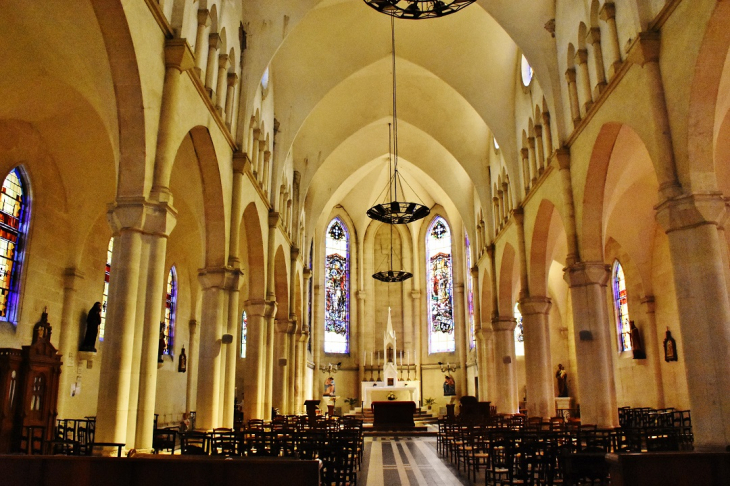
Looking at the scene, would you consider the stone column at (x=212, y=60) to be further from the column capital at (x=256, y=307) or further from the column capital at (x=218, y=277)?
the column capital at (x=256, y=307)

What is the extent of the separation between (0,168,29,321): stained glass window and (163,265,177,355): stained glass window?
379 inches

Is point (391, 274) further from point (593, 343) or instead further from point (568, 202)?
point (593, 343)

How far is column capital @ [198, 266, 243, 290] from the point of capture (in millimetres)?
16891

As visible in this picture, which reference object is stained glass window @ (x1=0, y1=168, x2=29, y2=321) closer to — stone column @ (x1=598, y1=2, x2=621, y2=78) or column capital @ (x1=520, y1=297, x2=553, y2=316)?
stone column @ (x1=598, y1=2, x2=621, y2=78)

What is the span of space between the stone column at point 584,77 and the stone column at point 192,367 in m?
20.4

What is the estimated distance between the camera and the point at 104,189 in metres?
19.4

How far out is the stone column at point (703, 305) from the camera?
10.5 m

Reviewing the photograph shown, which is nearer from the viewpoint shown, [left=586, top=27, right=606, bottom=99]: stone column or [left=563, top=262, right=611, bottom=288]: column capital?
[left=586, top=27, right=606, bottom=99]: stone column

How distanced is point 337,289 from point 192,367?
49.1ft

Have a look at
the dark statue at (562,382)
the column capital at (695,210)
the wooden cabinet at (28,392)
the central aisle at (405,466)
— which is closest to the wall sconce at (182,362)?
the central aisle at (405,466)

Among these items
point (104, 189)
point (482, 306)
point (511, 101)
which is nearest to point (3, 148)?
point (104, 189)

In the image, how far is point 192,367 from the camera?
94.3 feet

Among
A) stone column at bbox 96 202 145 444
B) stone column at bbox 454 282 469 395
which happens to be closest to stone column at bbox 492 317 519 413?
stone column at bbox 454 282 469 395

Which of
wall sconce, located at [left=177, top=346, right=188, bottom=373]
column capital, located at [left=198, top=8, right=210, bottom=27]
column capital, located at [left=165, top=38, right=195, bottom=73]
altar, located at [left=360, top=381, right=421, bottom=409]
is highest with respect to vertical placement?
column capital, located at [left=198, top=8, right=210, bottom=27]
